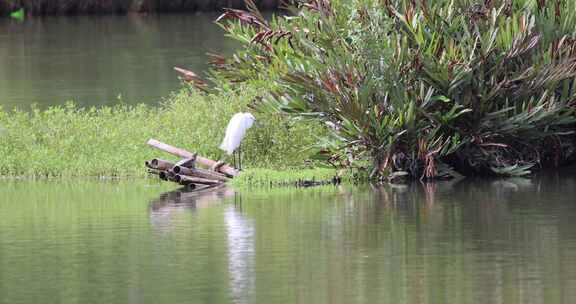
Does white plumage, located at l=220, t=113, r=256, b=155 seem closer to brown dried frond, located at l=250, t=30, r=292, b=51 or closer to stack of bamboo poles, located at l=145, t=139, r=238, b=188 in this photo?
stack of bamboo poles, located at l=145, t=139, r=238, b=188

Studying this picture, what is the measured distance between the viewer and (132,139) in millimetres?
23016

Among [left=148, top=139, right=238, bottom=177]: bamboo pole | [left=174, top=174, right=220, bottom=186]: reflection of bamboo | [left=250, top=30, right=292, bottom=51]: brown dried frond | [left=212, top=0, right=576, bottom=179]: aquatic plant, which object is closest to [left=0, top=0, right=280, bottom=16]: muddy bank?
[left=250, top=30, right=292, bottom=51]: brown dried frond

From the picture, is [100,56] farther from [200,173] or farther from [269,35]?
[200,173]

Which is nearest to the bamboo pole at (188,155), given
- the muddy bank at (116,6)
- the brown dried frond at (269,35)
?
the brown dried frond at (269,35)

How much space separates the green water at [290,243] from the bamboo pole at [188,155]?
1.53 ft

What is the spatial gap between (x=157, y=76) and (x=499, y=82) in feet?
57.3

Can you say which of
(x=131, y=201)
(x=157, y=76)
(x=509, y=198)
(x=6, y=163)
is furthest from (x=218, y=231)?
(x=157, y=76)

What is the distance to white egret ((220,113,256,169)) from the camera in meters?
20.8

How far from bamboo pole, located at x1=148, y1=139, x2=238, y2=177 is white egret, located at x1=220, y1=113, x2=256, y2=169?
0.73 feet

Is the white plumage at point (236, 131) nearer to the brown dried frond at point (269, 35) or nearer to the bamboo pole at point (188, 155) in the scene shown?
the bamboo pole at point (188, 155)

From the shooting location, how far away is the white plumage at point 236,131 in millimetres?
20828

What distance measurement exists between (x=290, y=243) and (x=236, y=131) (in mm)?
4291

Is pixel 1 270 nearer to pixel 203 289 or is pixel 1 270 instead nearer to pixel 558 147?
pixel 203 289

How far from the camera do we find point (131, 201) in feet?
65.6
